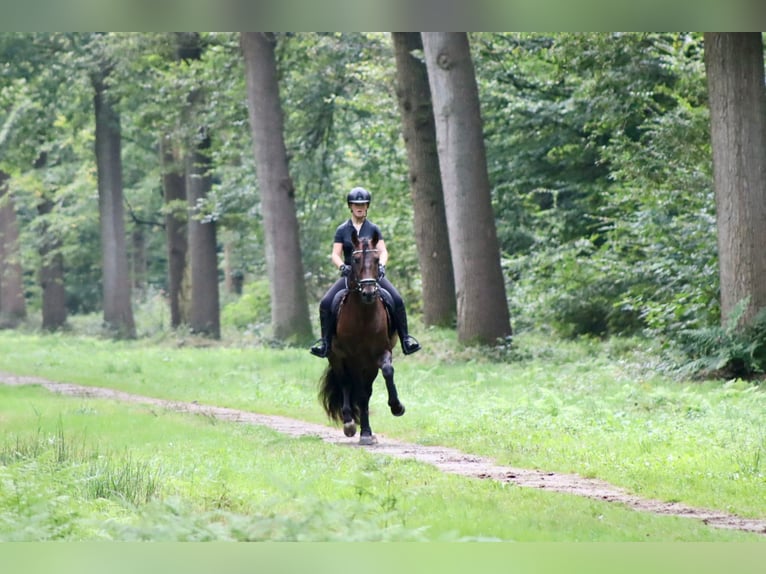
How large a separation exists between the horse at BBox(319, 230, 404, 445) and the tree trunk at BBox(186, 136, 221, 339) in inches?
881

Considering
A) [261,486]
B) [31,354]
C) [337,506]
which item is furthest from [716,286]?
[31,354]

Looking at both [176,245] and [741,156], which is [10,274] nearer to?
[176,245]

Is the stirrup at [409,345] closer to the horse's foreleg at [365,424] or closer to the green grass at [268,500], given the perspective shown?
the horse's foreleg at [365,424]

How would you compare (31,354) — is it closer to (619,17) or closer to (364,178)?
(364,178)

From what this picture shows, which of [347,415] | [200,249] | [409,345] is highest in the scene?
[200,249]

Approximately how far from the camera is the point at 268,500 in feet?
29.1

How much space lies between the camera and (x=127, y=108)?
125 feet

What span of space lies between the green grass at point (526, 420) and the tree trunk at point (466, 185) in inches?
31.6

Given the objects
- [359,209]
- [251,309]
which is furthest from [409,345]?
[251,309]

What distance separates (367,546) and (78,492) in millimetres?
3238

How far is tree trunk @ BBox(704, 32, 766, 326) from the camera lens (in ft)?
59.1

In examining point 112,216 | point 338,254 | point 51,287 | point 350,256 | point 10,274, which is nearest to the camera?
→ point 350,256

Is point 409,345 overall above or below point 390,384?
above

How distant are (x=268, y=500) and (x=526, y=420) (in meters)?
6.78
